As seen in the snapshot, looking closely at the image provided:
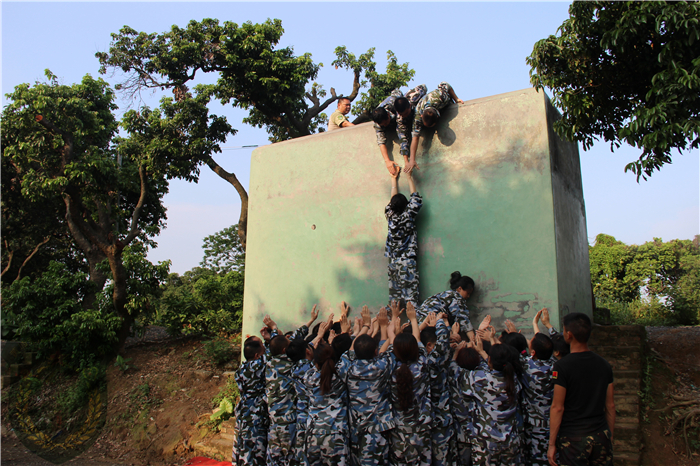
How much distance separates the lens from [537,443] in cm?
352

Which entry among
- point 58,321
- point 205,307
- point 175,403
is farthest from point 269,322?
point 58,321

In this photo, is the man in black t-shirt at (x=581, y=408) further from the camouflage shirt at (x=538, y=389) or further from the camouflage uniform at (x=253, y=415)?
the camouflage uniform at (x=253, y=415)

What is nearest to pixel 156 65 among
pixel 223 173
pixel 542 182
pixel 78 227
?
pixel 223 173

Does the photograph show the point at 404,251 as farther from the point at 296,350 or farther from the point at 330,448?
the point at 330,448

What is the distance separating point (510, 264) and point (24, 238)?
51.0ft

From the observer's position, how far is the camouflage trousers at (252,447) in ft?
Result: 14.1

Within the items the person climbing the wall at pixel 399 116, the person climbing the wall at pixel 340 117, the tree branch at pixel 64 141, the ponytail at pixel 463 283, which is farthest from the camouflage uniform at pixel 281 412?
the tree branch at pixel 64 141

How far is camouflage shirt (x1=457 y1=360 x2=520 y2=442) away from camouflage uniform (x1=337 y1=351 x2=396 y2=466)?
2.13 feet

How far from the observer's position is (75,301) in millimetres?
10414

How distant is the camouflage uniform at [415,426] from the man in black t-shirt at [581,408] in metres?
0.87

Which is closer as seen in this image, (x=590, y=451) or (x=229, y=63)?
(x=590, y=451)

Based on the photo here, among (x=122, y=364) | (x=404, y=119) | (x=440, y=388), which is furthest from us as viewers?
(x=122, y=364)

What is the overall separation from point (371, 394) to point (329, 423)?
0.41 m

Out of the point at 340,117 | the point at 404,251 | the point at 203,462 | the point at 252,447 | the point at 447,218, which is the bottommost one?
the point at 203,462
